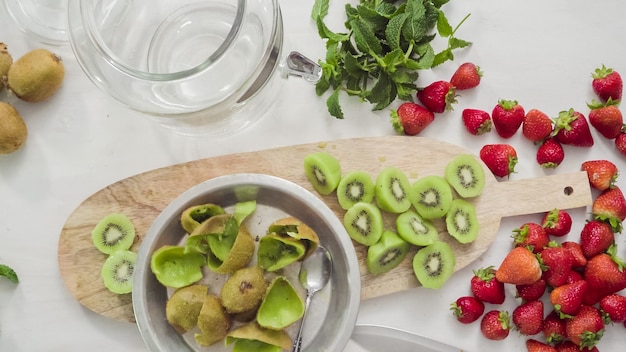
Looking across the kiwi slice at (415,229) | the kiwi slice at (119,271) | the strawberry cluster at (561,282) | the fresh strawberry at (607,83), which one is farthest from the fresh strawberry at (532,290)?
the kiwi slice at (119,271)

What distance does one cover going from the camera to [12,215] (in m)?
1.57

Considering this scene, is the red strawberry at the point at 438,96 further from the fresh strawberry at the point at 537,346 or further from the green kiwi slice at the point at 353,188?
the fresh strawberry at the point at 537,346

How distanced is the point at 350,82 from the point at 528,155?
1.48 feet

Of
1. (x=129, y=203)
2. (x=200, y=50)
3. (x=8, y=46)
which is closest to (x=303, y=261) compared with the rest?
(x=129, y=203)

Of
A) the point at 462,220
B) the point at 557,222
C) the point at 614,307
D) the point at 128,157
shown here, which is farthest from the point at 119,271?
the point at 614,307

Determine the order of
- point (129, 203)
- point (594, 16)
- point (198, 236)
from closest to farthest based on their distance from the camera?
point (198, 236)
point (129, 203)
point (594, 16)

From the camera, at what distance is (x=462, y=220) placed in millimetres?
1520

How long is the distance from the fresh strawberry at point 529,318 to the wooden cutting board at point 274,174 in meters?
0.16

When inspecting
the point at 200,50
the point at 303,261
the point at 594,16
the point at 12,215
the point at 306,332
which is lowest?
the point at 306,332

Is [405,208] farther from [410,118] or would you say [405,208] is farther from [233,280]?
[233,280]

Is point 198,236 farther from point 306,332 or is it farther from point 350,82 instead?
point 350,82

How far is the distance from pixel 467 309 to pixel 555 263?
0.22 meters

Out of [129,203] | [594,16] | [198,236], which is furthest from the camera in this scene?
[594,16]

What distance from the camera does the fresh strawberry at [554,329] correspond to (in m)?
1.55
